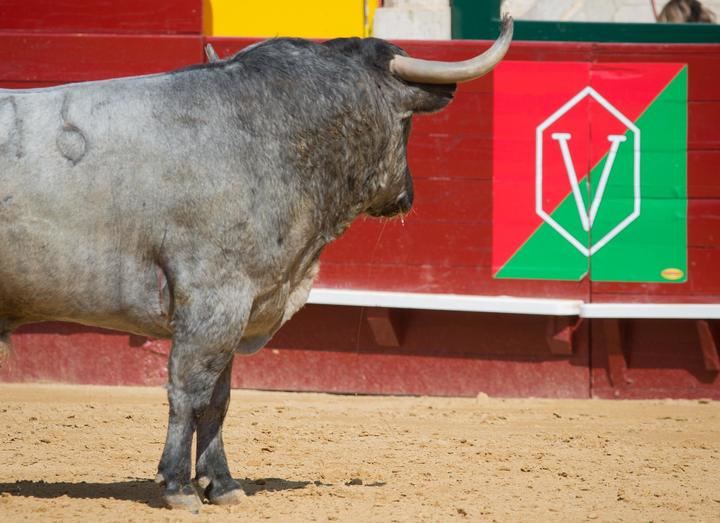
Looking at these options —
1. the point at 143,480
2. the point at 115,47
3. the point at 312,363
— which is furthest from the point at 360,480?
the point at 115,47

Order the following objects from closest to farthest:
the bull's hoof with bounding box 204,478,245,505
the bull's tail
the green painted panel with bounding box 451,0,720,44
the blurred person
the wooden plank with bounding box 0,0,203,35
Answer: the bull's tail → the bull's hoof with bounding box 204,478,245,505 → the wooden plank with bounding box 0,0,203,35 → the green painted panel with bounding box 451,0,720,44 → the blurred person

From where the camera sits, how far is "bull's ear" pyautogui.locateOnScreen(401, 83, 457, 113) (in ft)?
17.5

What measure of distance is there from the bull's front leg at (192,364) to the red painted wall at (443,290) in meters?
3.56

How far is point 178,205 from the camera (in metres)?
4.82

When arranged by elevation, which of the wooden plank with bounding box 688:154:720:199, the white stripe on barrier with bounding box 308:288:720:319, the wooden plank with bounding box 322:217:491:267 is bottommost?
the white stripe on barrier with bounding box 308:288:720:319

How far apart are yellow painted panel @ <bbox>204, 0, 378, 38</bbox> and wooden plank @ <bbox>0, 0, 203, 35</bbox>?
0.85 metres

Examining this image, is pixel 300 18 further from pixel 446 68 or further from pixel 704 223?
pixel 446 68

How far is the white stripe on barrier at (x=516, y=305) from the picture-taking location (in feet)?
26.8

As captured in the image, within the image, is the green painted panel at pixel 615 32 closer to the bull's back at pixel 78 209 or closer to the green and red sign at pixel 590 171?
the green and red sign at pixel 590 171

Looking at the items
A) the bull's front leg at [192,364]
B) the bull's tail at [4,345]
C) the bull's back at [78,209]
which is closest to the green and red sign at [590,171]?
the bull's front leg at [192,364]

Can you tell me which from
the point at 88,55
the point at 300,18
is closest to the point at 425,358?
the point at 300,18

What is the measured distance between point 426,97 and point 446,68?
0.49 ft

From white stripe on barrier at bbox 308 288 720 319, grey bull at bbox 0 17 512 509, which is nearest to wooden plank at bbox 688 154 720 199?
white stripe on barrier at bbox 308 288 720 319

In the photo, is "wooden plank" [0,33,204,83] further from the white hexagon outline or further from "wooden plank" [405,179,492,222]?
the white hexagon outline
